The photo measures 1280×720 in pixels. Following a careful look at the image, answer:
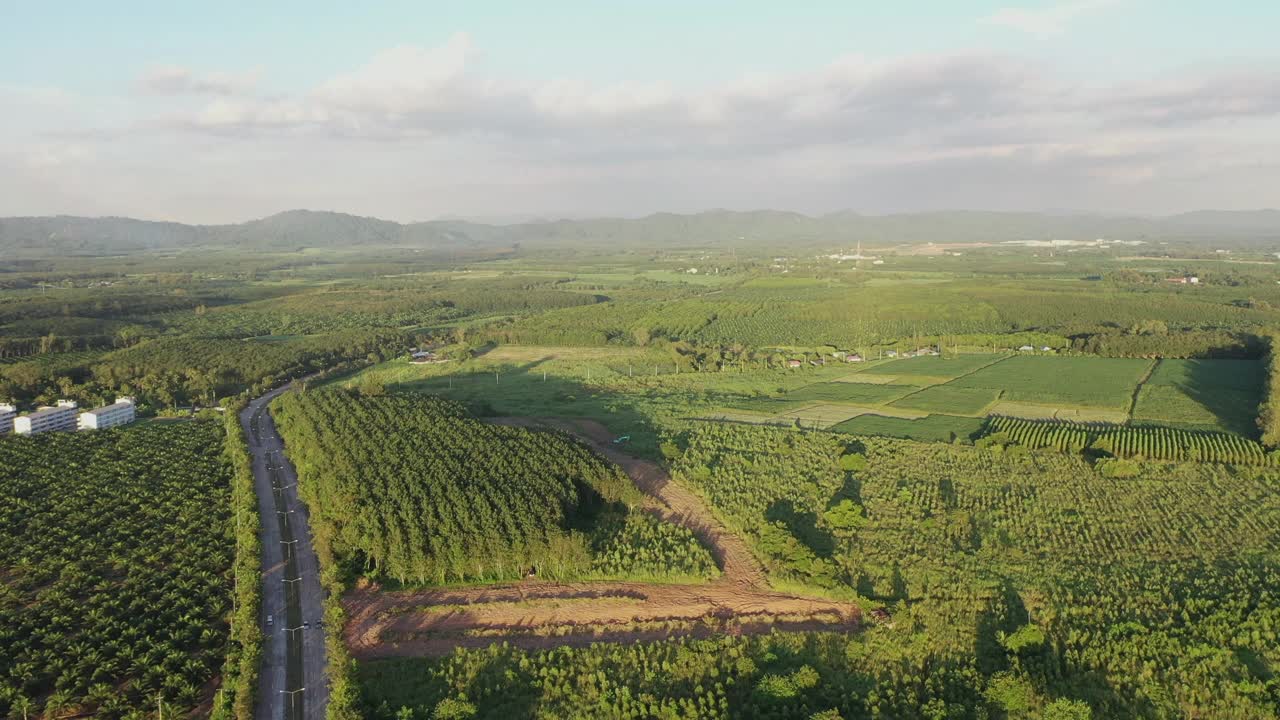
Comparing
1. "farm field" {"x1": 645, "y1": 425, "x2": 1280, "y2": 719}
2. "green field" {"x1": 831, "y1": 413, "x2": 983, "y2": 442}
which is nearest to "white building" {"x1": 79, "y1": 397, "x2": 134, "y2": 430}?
"farm field" {"x1": 645, "y1": 425, "x2": 1280, "y2": 719}

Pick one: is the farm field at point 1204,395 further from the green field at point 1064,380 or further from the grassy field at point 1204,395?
the green field at point 1064,380

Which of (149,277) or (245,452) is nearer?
(245,452)

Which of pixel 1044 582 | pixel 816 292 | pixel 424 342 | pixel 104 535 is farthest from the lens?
pixel 816 292

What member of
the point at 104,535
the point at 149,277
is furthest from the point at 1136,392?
the point at 149,277

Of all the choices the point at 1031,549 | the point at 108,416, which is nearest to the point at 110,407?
the point at 108,416

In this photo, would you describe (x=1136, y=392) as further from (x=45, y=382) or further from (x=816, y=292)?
(x=45, y=382)

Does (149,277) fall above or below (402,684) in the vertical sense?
above
